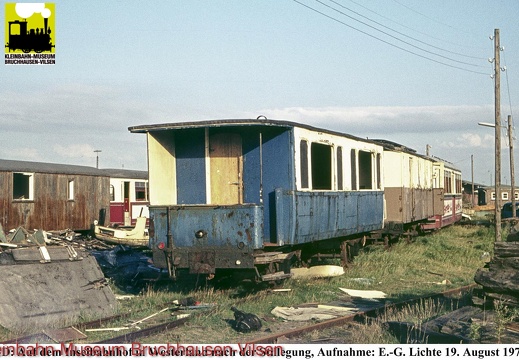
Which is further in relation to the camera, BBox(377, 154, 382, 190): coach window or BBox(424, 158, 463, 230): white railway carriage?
BBox(424, 158, 463, 230): white railway carriage

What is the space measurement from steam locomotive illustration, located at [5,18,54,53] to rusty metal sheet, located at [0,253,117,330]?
340cm

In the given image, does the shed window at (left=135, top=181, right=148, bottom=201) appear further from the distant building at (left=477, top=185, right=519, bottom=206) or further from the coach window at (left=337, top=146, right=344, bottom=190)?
the distant building at (left=477, top=185, right=519, bottom=206)

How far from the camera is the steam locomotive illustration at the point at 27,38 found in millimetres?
10195

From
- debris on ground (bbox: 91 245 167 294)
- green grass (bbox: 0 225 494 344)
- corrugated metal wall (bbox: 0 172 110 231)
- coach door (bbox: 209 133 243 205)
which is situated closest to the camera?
green grass (bbox: 0 225 494 344)

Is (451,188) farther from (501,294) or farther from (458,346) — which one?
(458,346)

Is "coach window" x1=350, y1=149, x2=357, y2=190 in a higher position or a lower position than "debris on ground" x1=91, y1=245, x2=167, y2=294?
higher

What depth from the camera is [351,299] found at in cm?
1154

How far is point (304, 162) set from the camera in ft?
39.4

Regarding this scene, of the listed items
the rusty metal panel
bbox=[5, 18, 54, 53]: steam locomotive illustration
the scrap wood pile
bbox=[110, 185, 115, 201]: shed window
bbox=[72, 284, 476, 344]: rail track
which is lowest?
bbox=[72, 284, 476, 344]: rail track

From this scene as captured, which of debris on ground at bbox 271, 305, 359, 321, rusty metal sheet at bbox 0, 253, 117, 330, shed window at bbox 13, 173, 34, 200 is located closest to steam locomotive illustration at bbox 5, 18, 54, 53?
rusty metal sheet at bbox 0, 253, 117, 330

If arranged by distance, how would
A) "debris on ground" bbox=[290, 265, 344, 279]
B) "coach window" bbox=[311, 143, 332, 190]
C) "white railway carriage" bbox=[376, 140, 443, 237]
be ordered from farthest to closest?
1. "white railway carriage" bbox=[376, 140, 443, 237]
2. "coach window" bbox=[311, 143, 332, 190]
3. "debris on ground" bbox=[290, 265, 344, 279]

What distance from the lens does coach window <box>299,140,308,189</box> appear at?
11.9 meters

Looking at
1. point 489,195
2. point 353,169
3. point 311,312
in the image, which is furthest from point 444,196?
point 489,195

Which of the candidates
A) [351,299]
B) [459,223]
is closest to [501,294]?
[351,299]
